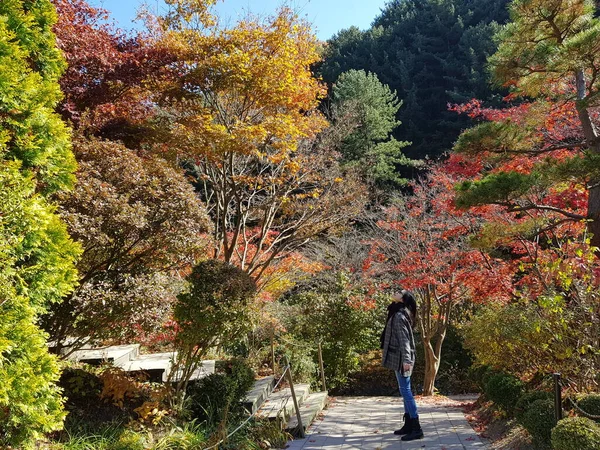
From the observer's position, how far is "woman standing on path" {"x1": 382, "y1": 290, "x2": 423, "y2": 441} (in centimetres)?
505

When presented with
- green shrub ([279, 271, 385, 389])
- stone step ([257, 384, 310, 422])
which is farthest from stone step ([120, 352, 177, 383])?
green shrub ([279, 271, 385, 389])

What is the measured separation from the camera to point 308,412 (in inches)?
259

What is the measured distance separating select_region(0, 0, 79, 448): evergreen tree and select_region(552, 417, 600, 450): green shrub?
11.7 ft

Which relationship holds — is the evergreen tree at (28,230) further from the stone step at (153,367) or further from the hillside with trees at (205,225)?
the stone step at (153,367)

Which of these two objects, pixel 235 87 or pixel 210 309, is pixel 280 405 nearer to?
pixel 210 309

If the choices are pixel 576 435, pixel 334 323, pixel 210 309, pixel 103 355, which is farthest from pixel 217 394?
pixel 334 323

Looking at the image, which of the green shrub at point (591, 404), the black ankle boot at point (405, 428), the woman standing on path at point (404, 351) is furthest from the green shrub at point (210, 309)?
the green shrub at point (591, 404)

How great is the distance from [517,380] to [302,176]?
229 inches

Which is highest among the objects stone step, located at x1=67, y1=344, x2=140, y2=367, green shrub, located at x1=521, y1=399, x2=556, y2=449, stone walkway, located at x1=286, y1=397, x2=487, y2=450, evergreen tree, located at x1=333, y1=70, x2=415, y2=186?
evergreen tree, located at x1=333, y1=70, x2=415, y2=186

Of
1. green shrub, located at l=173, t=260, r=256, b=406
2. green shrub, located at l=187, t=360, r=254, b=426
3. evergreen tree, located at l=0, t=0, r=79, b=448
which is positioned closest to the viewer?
evergreen tree, located at l=0, t=0, r=79, b=448

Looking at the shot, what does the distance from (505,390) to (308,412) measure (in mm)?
2556

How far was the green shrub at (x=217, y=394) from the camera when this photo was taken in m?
5.45

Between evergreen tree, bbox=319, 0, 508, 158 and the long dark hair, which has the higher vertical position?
evergreen tree, bbox=319, 0, 508, 158

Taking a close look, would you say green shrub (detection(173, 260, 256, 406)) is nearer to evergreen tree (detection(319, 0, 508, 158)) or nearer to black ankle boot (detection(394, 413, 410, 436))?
black ankle boot (detection(394, 413, 410, 436))
